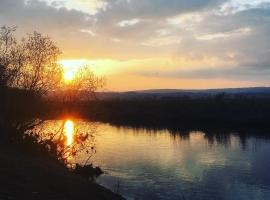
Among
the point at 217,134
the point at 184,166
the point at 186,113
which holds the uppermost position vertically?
the point at 186,113

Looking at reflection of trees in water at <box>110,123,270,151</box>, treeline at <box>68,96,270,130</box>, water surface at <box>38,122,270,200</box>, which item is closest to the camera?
water surface at <box>38,122,270,200</box>

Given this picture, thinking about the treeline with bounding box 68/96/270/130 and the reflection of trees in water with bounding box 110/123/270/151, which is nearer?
the reflection of trees in water with bounding box 110/123/270/151

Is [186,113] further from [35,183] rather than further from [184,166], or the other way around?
[35,183]

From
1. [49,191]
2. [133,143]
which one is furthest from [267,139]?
[49,191]

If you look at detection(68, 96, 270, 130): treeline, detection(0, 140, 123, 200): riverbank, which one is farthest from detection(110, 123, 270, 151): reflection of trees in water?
detection(0, 140, 123, 200): riverbank

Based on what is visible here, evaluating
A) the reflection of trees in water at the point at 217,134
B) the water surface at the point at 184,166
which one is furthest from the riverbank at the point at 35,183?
the reflection of trees in water at the point at 217,134

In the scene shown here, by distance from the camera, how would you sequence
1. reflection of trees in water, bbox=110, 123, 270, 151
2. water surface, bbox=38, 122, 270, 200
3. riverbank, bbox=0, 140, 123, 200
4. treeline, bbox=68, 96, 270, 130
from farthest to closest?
treeline, bbox=68, 96, 270, 130, reflection of trees in water, bbox=110, 123, 270, 151, water surface, bbox=38, 122, 270, 200, riverbank, bbox=0, 140, 123, 200

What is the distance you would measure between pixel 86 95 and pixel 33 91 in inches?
175

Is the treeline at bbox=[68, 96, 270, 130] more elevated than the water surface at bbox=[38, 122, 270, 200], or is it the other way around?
the treeline at bbox=[68, 96, 270, 130]

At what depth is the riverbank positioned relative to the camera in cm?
1498

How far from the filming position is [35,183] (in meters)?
17.0

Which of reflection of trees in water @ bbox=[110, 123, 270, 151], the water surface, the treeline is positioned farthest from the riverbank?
the treeline

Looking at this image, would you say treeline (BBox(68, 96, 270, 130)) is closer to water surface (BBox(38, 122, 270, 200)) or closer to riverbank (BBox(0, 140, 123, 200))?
water surface (BBox(38, 122, 270, 200))

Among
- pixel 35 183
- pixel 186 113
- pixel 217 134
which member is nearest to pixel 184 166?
pixel 35 183
